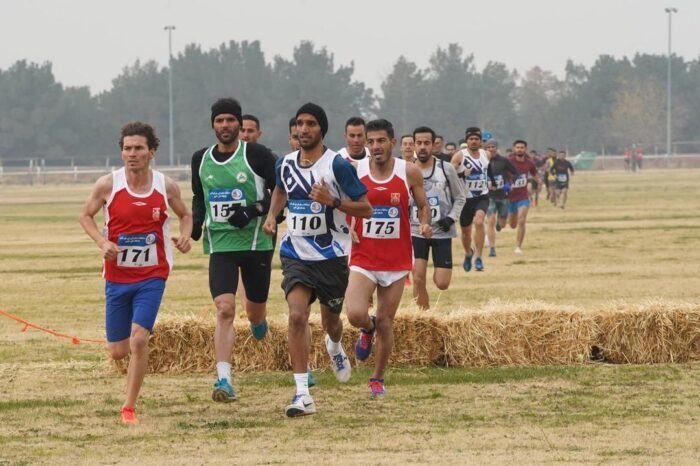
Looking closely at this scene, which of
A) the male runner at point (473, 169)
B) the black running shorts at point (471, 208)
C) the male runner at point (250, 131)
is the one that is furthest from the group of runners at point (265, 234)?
the male runner at point (473, 169)

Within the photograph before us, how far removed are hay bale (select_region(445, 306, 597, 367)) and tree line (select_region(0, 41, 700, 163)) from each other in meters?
113

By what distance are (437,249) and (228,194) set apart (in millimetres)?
5158

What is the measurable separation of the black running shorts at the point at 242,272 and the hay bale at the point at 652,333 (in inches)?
127

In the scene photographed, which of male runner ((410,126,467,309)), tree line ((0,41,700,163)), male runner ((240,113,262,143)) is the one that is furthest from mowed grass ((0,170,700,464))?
tree line ((0,41,700,163))

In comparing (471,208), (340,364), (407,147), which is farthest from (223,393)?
→ (471,208)

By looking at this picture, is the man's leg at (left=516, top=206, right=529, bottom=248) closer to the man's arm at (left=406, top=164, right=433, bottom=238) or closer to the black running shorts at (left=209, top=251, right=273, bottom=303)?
the man's arm at (left=406, top=164, right=433, bottom=238)

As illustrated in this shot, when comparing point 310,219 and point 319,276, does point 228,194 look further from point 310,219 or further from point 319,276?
point 319,276

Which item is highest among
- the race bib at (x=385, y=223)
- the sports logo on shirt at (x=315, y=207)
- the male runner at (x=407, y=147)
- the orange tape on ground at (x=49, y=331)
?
the male runner at (x=407, y=147)

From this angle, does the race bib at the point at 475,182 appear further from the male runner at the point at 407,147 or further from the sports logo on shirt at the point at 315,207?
the sports logo on shirt at the point at 315,207

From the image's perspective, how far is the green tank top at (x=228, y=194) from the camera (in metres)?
11.0

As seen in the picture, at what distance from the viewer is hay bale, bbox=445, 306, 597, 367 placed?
1271cm

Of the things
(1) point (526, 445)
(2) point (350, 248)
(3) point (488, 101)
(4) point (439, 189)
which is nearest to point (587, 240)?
(4) point (439, 189)

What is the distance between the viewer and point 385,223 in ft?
37.4

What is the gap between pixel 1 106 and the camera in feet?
443
